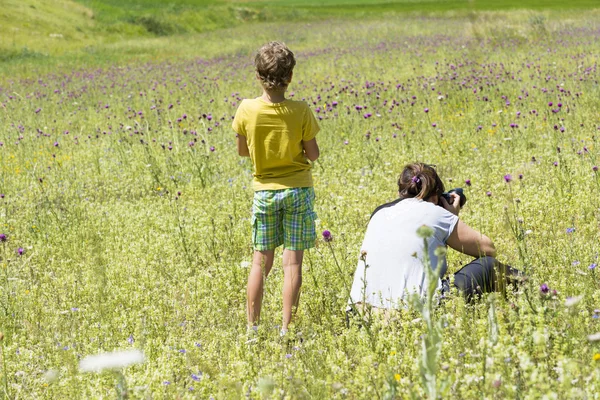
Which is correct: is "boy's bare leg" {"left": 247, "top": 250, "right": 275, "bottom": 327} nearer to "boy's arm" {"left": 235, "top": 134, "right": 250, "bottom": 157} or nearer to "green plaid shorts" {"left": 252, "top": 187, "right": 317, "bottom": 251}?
"green plaid shorts" {"left": 252, "top": 187, "right": 317, "bottom": 251}

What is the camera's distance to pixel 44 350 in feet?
13.5

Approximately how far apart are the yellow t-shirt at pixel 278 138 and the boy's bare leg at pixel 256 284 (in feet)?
1.43

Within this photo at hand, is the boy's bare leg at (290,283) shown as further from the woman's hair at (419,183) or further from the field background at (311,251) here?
the woman's hair at (419,183)

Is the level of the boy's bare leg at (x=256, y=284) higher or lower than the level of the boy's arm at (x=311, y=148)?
lower

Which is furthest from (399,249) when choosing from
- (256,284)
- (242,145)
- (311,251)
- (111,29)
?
A: (111,29)

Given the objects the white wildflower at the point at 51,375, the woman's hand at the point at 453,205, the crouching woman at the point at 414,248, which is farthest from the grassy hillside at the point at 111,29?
the white wildflower at the point at 51,375

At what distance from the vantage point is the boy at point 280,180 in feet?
12.9

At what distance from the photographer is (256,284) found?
405cm

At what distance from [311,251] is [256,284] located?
47.7 inches

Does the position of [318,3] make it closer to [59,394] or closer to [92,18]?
[92,18]

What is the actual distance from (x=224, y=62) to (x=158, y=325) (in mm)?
16321

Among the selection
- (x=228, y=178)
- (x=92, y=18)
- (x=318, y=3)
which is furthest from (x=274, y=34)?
(x=318, y=3)

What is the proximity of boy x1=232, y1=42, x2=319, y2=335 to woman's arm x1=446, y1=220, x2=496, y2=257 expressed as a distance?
856mm

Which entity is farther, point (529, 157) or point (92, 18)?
point (92, 18)
